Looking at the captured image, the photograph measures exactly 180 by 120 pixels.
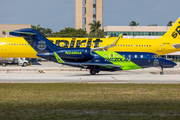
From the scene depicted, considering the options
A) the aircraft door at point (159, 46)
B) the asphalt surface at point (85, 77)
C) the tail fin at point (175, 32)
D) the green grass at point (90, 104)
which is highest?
the tail fin at point (175, 32)

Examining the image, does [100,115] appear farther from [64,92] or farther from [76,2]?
[76,2]

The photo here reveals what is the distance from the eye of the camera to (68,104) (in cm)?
1598

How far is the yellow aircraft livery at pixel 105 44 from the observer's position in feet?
154

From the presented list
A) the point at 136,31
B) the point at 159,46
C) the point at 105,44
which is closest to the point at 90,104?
the point at 105,44

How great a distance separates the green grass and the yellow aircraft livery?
1046 inches

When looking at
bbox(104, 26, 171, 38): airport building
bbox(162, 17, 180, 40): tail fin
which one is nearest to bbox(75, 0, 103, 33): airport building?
bbox(104, 26, 171, 38): airport building

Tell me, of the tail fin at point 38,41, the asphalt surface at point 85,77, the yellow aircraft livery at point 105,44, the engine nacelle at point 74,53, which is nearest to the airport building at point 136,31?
the yellow aircraft livery at point 105,44

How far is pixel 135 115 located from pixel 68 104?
440 cm

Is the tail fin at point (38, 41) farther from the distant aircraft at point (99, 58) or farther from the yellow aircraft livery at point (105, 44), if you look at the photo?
the yellow aircraft livery at point (105, 44)

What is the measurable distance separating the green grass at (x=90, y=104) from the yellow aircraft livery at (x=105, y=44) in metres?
26.6

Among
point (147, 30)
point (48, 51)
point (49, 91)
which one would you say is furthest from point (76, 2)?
point (49, 91)

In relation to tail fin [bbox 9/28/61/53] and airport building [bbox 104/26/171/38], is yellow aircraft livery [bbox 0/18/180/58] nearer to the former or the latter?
tail fin [bbox 9/28/61/53]

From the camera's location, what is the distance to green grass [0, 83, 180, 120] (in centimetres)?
1324

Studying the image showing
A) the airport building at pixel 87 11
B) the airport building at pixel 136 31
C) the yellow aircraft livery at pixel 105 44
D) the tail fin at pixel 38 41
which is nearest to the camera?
the tail fin at pixel 38 41
